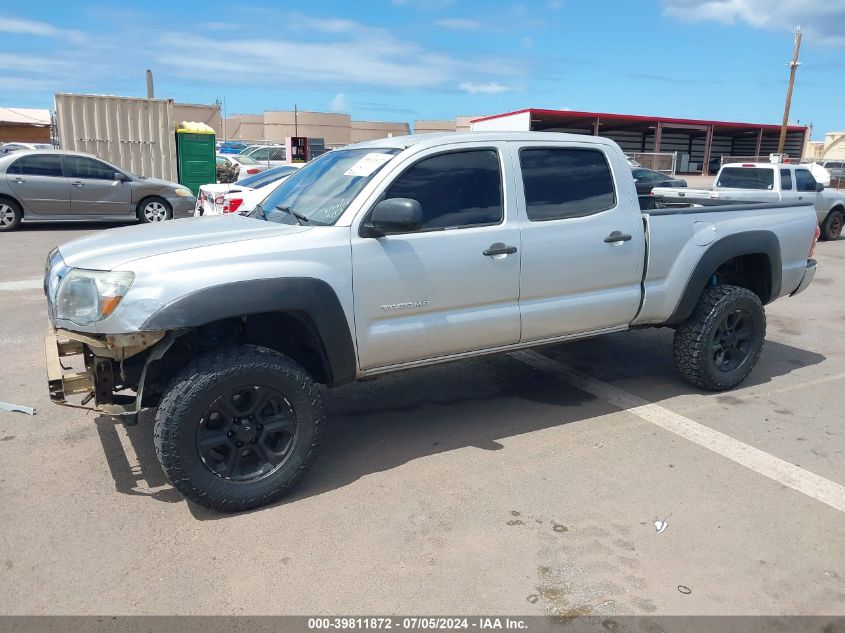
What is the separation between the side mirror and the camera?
12.2 ft

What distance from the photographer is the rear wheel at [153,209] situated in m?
14.7

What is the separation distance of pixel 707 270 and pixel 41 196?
1310 cm

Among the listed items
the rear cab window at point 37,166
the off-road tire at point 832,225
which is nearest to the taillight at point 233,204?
the rear cab window at point 37,166

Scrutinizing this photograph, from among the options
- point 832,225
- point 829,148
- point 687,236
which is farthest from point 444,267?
point 829,148

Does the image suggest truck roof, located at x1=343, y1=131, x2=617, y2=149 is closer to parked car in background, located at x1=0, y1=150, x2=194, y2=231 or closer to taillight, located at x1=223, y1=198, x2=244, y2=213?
taillight, located at x1=223, y1=198, x2=244, y2=213

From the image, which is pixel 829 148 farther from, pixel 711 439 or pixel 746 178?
pixel 711 439

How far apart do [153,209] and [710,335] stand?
12.7 metres

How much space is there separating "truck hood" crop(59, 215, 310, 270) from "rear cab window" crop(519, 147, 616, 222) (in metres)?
1.51

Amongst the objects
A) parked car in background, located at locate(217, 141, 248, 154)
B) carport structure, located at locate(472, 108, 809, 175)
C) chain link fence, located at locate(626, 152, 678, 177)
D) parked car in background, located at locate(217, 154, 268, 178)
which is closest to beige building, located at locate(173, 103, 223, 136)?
parked car in background, located at locate(217, 141, 248, 154)

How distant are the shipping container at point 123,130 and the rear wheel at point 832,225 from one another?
16231 mm

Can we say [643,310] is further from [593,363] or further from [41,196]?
[41,196]

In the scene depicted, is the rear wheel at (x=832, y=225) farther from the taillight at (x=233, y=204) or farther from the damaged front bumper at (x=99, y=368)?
the damaged front bumper at (x=99, y=368)

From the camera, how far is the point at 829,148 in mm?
59938

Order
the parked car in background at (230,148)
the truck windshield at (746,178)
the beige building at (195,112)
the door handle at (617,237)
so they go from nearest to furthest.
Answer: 1. the door handle at (617,237)
2. the truck windshield at (746,178)
3. the beige building at (195,112)
4. the parked car in background at (230,148)
